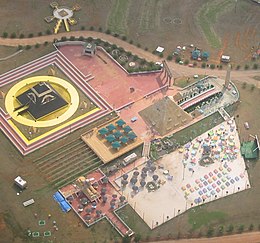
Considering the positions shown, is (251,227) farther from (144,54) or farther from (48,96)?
(48,96)

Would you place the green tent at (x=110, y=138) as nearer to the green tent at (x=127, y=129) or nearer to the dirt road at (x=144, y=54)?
the green tent at (x=127, y=129)

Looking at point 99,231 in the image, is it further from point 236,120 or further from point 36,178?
point 236,120

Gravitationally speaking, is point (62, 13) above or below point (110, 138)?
above

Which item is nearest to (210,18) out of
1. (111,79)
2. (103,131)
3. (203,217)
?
(111,79)

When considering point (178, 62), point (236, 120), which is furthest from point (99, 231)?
point (178, 62)

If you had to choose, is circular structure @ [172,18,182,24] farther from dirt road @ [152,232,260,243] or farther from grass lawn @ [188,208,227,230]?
dirt road @ [152,232,260,243]

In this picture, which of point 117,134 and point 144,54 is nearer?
point 117,134

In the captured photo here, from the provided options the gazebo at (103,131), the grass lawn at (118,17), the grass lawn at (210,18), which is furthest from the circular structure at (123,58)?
the gazebo at (103,131)
